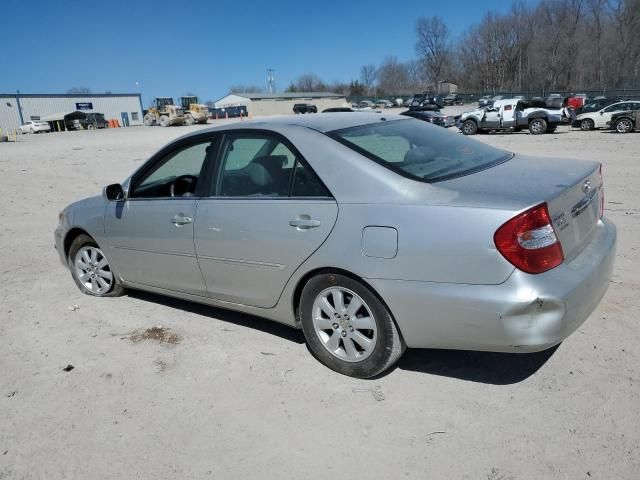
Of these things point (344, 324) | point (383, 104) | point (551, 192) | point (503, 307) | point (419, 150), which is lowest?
point (344, 324)

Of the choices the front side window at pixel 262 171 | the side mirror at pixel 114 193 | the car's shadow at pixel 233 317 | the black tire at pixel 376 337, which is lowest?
the car's shadow at pixel 233 317

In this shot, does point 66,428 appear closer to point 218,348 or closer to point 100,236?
point 218,348

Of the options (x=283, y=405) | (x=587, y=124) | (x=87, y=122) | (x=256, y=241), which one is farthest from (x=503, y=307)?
(x=87, y=122)

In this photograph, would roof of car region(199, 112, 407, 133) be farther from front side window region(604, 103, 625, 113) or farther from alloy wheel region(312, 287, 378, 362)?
front side window region(604, 103, 625, 113)

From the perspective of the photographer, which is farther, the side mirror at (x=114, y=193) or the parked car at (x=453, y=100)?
the parked car at (x=453, y=100)

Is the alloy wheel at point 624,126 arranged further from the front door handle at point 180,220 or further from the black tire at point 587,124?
the front door handle at point 180,220

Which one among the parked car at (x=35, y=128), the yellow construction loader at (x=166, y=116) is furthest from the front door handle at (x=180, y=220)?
the parked car at (x=35, y=128)

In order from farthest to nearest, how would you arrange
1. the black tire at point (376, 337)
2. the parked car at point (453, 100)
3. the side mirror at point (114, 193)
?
1. the parked car at point (453, 100)
2. the side mirror at point (114, 193)
3. the black tire at point (376, 337)

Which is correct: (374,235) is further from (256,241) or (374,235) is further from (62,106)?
(62,106)

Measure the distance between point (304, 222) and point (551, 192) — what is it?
1.39 m

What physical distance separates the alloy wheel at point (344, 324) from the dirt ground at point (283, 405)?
0.64ft

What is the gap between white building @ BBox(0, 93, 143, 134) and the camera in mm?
64062

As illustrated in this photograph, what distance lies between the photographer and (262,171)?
357 centimetres

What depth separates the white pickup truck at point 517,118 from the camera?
24.0m
